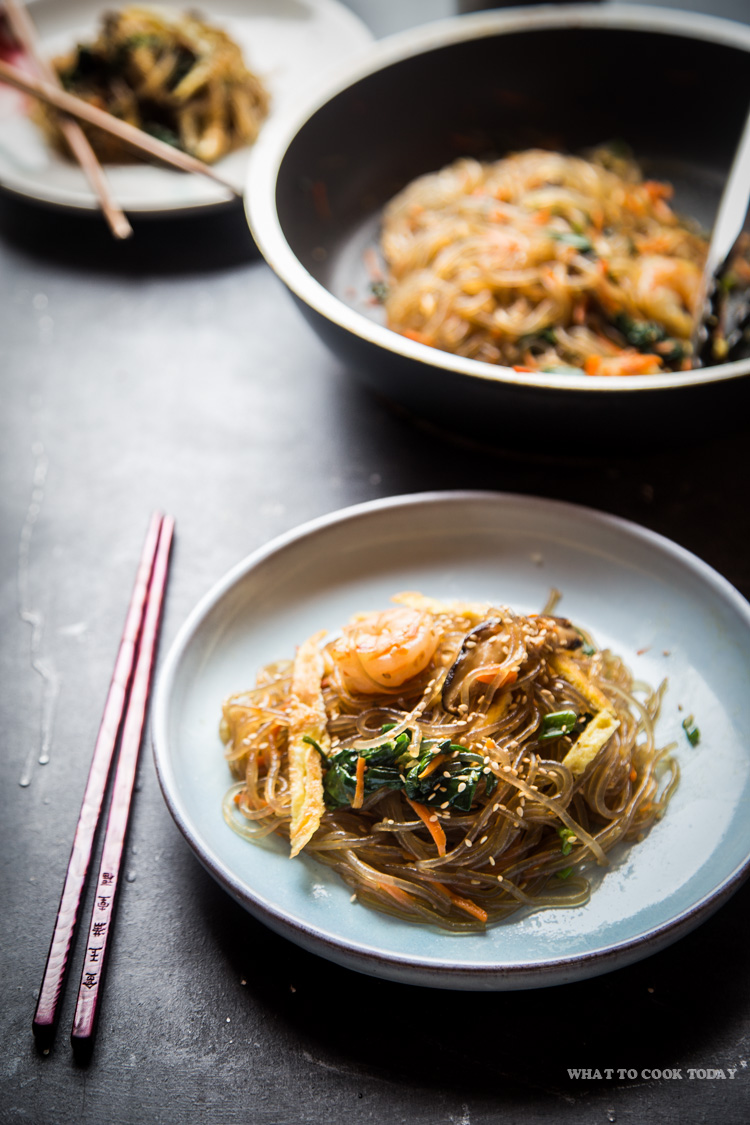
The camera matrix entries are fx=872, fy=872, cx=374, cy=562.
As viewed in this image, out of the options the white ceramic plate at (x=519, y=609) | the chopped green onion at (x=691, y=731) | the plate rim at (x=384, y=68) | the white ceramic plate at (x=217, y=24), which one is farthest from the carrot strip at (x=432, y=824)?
the white ceramic plate at (x=217, y=24)

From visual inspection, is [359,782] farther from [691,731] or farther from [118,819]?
[691,731]

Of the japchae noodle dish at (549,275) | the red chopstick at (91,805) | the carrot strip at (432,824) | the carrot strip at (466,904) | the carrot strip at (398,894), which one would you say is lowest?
the red chopstick at (91,805)

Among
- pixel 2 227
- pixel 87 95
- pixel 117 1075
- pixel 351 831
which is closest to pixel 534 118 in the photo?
pixel 87 95

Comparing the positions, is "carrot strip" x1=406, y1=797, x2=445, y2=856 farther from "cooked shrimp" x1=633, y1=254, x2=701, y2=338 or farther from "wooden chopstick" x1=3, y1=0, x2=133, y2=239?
"wooden chopstick" x1=3, y1=0, x2=133, y2=239

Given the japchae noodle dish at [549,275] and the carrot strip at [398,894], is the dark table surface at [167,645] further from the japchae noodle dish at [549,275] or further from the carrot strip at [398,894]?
the japchae noodle dish at [549,275]

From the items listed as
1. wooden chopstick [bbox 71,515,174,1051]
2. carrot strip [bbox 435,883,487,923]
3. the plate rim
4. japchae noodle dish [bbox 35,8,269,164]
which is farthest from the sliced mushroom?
japchae noodle dish [bbox 35,8,269,164]

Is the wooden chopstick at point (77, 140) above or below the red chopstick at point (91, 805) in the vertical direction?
above

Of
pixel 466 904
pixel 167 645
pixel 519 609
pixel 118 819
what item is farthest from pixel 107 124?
pixel 466 904
